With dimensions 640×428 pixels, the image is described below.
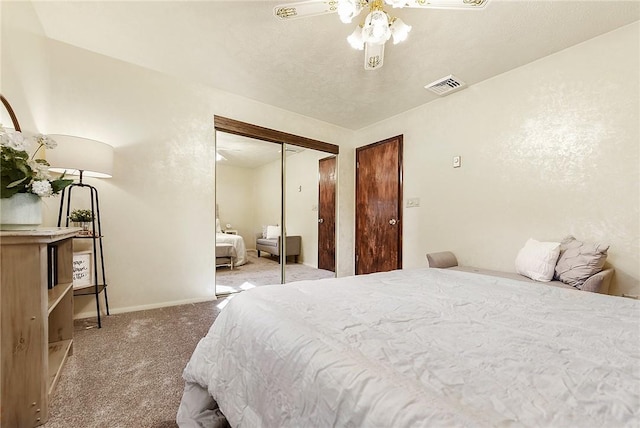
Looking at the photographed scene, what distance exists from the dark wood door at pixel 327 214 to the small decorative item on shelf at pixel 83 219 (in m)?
3.15

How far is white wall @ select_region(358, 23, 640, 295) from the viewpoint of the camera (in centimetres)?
199

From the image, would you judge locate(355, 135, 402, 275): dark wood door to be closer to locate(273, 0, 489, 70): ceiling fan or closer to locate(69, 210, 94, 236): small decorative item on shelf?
locate(273, 0, 489, 70): ceiling fan

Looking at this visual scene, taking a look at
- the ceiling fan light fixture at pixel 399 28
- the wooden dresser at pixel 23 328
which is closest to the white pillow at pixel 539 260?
the ceiling fan light fixture at pixel 399 28

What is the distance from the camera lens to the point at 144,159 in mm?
2705

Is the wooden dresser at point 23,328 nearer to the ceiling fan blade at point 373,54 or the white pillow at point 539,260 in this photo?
the ceiling fan blade at point 373,54

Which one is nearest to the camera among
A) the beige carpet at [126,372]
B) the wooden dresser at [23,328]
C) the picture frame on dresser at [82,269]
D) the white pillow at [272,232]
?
the wooden dresser at [23,328]

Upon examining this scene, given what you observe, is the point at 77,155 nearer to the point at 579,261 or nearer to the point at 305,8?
the point at 305,8

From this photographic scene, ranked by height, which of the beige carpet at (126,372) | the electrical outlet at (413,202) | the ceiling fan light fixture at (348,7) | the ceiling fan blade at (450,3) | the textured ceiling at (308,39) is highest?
the textured ceiling at (308,39)

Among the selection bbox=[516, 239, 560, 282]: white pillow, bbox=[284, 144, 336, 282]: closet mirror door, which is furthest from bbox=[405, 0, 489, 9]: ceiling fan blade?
bbox=[284, 144, 336, 282]: closet mirror door

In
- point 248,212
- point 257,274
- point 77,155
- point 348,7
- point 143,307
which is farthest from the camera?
point 248,212

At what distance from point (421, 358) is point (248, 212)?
3.73 m

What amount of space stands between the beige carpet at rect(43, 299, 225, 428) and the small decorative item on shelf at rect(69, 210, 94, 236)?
84 cm

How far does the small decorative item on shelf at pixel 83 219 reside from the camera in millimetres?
2229

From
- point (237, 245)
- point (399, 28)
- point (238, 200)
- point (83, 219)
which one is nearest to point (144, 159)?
point (83, 219)
